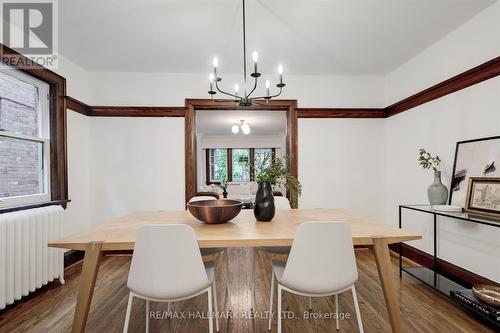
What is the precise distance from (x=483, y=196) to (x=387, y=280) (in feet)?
4.27

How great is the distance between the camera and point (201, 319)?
1.90 meters

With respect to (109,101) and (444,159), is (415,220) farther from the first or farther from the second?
(109,101)

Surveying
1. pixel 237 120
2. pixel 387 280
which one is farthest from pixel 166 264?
pixel 237 120

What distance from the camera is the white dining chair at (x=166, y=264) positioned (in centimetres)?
127

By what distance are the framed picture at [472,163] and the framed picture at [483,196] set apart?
0.11 m

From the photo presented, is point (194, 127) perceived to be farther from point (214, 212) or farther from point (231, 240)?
point (231, 240)

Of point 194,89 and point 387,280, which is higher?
point 194,89

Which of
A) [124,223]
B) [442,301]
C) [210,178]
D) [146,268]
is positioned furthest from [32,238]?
[210,178]

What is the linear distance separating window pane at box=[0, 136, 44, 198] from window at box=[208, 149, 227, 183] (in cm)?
713

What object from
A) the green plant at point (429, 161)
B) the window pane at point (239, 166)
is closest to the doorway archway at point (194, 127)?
the green plant at point (429, 161)

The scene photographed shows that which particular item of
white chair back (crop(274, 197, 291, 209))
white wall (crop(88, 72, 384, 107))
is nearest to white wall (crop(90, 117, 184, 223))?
white wall (crop(88, 72, 384, 107))

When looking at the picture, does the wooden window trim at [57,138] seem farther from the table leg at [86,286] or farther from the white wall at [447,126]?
the white wall at [447,126]

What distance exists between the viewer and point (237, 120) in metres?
6.87

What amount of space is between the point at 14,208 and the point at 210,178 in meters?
7.62
